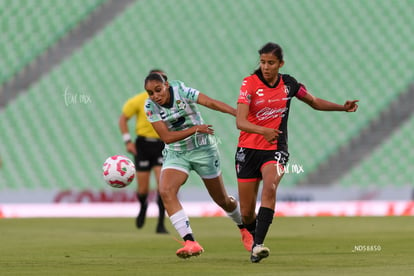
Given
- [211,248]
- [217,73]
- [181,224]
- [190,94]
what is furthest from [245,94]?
[217,73]

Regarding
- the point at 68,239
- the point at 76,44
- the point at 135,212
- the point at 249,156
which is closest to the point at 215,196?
the point at 249,156

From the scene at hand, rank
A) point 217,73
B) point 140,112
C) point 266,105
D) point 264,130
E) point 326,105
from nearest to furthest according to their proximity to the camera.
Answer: point 264,130
point 266,105
point 326,105
point 140,112
point 217,73

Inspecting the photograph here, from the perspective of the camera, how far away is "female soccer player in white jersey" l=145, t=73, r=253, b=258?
8070 millimetres

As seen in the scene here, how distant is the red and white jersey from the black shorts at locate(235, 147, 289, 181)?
46 millimetres

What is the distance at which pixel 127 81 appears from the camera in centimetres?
1950

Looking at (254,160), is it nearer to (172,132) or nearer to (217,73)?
(172,132)

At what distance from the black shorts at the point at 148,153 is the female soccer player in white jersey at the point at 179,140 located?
14.3 ft

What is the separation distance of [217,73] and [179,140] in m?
11.4

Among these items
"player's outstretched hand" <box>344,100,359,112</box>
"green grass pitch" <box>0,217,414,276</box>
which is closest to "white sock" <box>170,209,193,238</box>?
"green grass pitch" <box>0,217,414,276</box>

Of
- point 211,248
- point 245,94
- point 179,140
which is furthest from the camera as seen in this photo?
point 211,248

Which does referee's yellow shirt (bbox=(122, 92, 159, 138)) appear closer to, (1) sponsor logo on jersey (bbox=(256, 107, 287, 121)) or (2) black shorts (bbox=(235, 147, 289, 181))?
(2) black shorts (bbox=(235, 147, 289, 181))

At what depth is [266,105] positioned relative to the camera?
7.82 m

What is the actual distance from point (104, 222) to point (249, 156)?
24.7 ft

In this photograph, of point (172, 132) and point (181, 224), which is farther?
point (172, 132)
